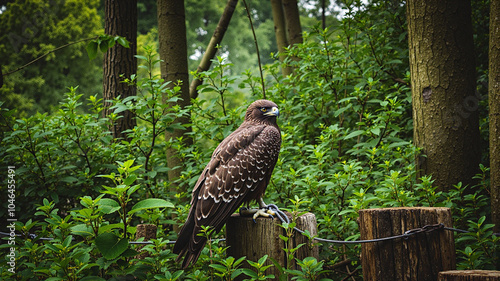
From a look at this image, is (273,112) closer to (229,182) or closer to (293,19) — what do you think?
(229,182)

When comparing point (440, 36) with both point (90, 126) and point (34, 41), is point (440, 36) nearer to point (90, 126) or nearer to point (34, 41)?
point (90, 126)

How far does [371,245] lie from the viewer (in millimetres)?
2506

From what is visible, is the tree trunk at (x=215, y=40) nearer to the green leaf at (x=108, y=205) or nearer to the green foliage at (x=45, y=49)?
the green leaf at (x=108, y=205)

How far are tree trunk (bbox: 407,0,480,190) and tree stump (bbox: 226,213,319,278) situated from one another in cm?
186

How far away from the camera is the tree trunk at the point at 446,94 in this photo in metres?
3.91

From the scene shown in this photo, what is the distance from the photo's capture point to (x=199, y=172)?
4.41 meters

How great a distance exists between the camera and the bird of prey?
2740 millimetres

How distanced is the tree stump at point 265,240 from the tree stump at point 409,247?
0.43 metres

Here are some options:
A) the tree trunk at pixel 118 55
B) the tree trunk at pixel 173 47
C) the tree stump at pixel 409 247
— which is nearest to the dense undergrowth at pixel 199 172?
the tree stump at pixel 409 247

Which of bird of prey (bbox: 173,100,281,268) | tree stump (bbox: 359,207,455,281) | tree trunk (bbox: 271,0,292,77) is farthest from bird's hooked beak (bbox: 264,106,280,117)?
tree trunk (bbox: 271,0,292,77)

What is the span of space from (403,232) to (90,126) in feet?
10.8

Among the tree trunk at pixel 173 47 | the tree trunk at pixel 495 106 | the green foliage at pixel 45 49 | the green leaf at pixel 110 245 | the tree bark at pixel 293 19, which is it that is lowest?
the green leaf at pixel 110 245

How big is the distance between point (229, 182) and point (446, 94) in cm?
255

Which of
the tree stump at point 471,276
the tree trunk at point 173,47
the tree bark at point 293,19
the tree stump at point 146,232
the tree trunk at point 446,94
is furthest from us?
the tree bark at point 293,19
